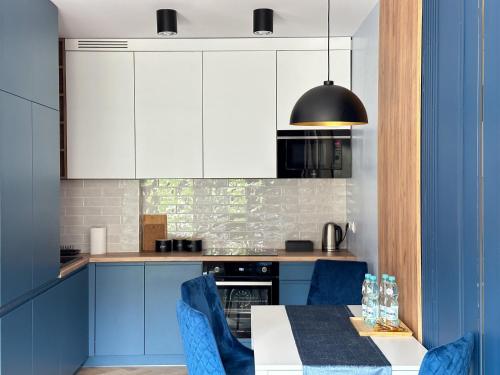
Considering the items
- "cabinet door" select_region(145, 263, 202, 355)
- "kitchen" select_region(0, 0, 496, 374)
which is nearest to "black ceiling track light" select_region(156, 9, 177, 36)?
"kitchen" select_region(0, 0, 496, 374)

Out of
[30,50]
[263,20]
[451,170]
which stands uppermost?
[263,20]

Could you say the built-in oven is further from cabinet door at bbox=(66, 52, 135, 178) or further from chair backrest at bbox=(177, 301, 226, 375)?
chair backrest at bbox=(177, 301, 226, 375)

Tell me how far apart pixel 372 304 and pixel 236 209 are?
2530mm

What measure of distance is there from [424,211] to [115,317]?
2955 millimetres

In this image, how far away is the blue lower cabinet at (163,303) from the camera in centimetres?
478

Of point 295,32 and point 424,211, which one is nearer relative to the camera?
point 424,211

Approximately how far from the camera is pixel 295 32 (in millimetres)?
4746

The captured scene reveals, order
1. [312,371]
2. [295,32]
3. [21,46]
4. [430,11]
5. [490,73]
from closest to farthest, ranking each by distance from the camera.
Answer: [490,73], [312,371], [430,11], [21,46], [295,32]

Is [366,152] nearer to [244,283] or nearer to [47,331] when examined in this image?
[244,283]

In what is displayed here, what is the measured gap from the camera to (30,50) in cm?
348

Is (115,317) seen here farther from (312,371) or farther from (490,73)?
(490,73)

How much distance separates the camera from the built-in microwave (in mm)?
4891

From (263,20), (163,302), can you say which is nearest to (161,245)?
(163,302)

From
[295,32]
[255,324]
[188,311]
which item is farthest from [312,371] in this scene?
[295,32]
